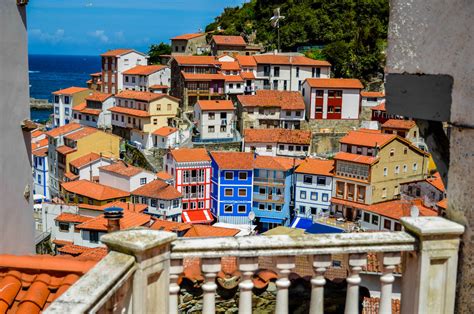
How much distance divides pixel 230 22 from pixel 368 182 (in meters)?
61.4

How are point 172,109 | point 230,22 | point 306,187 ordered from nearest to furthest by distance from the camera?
point 306,187
point 172,109
point 230,22

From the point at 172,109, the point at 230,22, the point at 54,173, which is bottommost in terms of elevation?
the point at 54,173

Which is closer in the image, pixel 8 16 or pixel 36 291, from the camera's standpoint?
pixel 36 291

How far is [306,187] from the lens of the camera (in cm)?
5422

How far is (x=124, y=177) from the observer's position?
174 feet

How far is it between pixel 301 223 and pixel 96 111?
4010 centimetres

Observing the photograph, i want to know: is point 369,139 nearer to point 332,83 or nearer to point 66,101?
point 332,83

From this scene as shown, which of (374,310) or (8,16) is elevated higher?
(8,16)

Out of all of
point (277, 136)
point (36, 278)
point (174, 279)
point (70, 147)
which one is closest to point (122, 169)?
point (70, 147)

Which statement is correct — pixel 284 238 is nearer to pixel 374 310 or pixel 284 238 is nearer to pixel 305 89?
pixel 374 310

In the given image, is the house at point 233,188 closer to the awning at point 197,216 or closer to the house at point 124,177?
the awning at point 197,216

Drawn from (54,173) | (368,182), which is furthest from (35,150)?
(368,182)

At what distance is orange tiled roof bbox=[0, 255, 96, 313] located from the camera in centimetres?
498

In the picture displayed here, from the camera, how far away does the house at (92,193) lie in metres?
49.3
